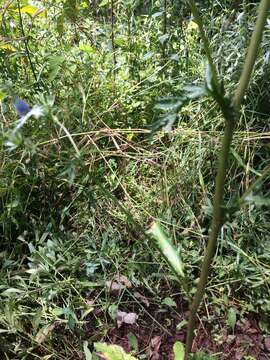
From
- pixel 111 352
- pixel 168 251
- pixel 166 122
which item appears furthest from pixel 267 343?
pixel 166 122

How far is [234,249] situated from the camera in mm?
1354

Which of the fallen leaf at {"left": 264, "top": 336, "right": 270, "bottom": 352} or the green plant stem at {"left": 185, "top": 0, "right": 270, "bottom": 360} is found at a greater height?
the green plant stem at {"left": 185, "top": 0, "right": 270, "bottom": 360}

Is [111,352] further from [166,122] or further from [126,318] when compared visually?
[166,122]

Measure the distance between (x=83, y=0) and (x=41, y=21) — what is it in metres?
0.26

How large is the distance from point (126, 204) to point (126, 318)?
373mm

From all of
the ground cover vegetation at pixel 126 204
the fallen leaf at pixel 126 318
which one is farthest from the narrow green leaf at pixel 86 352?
the fallen leaf at pixel 126 318

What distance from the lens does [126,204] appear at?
1.52 metres

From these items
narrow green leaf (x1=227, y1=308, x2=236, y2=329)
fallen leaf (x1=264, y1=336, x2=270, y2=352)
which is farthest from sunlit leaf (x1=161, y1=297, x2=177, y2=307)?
fallen leaf (x1=264, y1=336, x2=270, y2=352)

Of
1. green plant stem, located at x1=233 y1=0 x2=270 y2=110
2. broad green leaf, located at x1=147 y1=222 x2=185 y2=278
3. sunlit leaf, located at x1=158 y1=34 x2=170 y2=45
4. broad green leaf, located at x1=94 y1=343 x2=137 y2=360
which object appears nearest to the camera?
green plant stem, located at x1=233 y1=0 x2=270 y2=110

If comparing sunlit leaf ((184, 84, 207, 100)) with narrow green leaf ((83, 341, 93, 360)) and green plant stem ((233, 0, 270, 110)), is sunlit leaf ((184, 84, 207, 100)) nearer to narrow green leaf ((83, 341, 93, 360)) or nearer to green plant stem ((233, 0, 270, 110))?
green plant stem ((233, 0, 270, 110))

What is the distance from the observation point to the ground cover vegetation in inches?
49.9

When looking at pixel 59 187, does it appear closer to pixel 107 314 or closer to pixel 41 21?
pixel 107 314

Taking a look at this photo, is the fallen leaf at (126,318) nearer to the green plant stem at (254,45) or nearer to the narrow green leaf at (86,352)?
the narrow green leaf at (86,352)

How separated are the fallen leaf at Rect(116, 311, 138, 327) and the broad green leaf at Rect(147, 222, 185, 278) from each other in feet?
1.37
